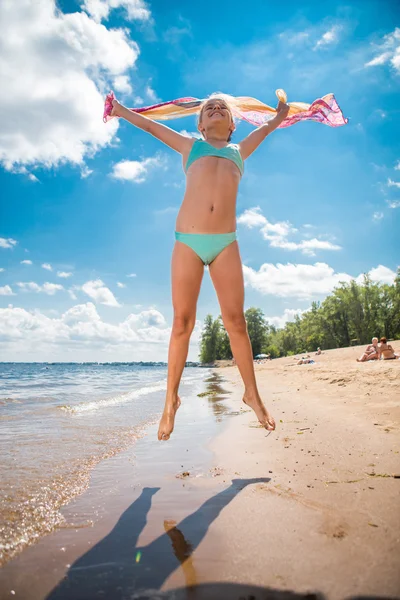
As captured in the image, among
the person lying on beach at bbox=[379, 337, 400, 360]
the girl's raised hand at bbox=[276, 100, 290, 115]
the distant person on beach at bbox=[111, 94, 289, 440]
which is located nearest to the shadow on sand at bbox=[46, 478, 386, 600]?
the distant person on beach at bbox=[111, 94, 289, 440]

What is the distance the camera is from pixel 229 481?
269 cm

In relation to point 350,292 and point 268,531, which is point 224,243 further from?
point 350,292

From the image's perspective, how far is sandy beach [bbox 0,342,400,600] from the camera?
1417mm

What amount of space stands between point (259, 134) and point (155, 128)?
42.7 inches

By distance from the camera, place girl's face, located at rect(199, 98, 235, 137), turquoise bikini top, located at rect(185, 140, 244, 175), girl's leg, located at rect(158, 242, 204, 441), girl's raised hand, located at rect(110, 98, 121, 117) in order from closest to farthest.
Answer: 1. girl's leg, located at rect(158, 242, 204, 441)
2. turquoise bikini top, located at rect(185, 140, 244, 175)
3. girl's face, located at rect(199, 98, 235, 137)
4. girl's raised hand, located at rect(110, 98, 121, 117)

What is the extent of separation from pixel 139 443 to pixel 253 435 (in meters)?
1.38

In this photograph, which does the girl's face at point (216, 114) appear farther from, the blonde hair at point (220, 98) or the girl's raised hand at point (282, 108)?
the girl's raised hand at point (282, 108)

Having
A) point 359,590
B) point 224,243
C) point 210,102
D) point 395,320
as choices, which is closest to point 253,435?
point 224,243

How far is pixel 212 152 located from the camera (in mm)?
3277

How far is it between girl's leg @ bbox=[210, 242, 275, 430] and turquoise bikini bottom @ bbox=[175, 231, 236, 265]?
0.06m

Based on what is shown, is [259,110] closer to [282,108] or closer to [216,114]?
[282,108]

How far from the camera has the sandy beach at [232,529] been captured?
142 centimetres

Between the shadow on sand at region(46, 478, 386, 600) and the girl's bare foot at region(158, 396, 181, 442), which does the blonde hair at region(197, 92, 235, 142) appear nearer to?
the girl's bare foot at region(158, 396, 181, 442)

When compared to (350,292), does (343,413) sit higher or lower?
lower
